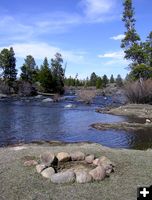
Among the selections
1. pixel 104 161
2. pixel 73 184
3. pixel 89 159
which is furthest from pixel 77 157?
pixel 73 184

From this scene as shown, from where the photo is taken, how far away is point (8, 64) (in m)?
99.1

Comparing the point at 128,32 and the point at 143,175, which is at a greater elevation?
the point at 128,32

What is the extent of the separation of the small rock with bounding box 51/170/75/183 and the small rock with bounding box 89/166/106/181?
59 centimetres

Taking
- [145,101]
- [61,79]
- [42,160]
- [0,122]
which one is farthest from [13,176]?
[61,79]

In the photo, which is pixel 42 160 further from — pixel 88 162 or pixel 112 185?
pixel 112 185

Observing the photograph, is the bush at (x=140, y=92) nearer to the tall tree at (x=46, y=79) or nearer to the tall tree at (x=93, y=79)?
the tall tree at (x=46, y=79)

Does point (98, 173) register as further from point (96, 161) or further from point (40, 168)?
point (40, 168)

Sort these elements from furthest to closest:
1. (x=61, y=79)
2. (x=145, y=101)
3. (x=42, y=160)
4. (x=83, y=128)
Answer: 1. (x=61, y=79)
2. (x=145, y=101)
3. (x=83, y=128)
4. (x=42, y=160)

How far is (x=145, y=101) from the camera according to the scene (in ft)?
172

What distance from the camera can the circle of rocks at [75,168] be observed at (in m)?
10.4

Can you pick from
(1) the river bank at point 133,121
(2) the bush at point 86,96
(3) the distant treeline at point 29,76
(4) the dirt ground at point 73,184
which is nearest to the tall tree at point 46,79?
(3) the distant treeline at point 29,76

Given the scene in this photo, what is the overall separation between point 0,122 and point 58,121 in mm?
5350

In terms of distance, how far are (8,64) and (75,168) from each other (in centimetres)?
9055

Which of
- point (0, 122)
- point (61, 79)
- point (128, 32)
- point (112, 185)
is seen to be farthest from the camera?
point (61, 79)
